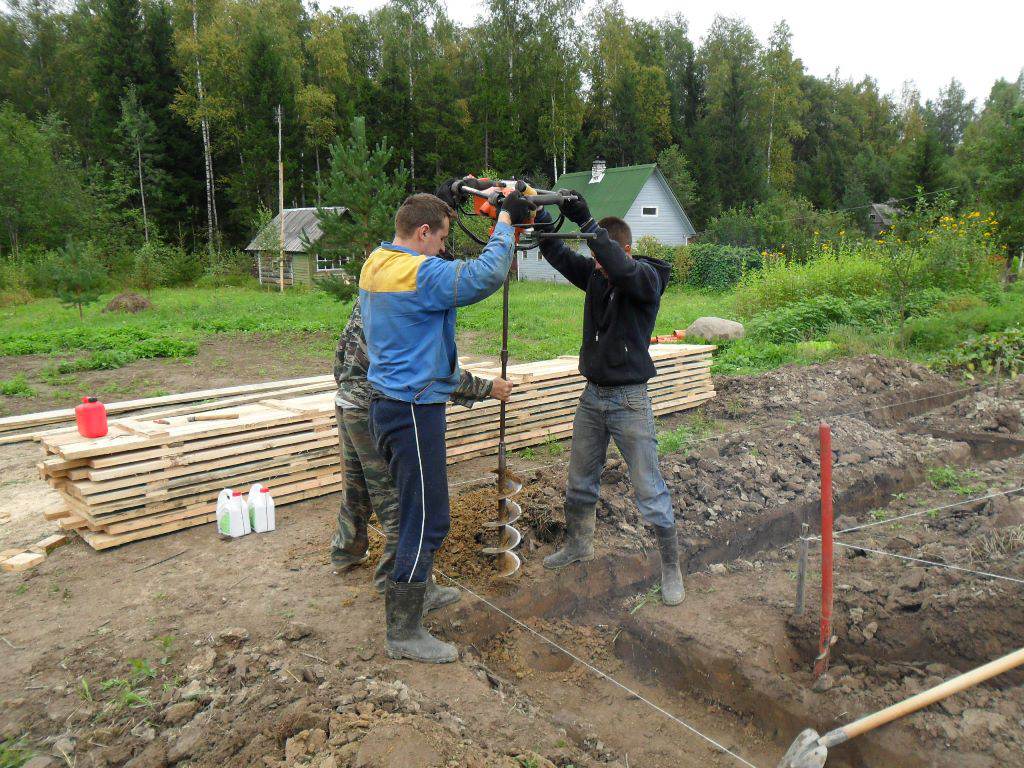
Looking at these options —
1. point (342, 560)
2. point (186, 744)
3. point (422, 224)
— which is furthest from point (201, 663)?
point (422, 224)

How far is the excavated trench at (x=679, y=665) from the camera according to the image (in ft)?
11.3

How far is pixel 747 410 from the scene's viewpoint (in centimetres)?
868

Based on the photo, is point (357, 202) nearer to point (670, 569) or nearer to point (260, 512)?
point (260, 512)

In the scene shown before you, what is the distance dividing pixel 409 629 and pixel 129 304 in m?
18.2

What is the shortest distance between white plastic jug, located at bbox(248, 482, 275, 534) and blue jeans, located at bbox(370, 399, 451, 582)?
2.17 m

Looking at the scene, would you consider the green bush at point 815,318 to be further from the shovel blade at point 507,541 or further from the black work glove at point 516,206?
the black work glove at point 516,206

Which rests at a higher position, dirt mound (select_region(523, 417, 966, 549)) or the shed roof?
the shed roof

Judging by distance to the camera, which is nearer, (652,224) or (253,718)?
(253,718)

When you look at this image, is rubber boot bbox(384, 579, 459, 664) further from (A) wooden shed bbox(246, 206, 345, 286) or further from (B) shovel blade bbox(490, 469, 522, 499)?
(A) wooden shed bbox(246, 206, 345, 286)

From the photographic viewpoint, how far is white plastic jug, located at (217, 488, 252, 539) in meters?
5.21

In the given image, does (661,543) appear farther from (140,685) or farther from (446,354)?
(140,685)

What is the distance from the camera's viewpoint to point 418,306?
3480mm

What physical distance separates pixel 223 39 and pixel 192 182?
7.01 metres

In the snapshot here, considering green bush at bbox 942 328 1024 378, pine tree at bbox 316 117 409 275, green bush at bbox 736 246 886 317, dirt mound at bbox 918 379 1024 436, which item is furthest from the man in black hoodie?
pine tree at bbox 316 117 409 275
